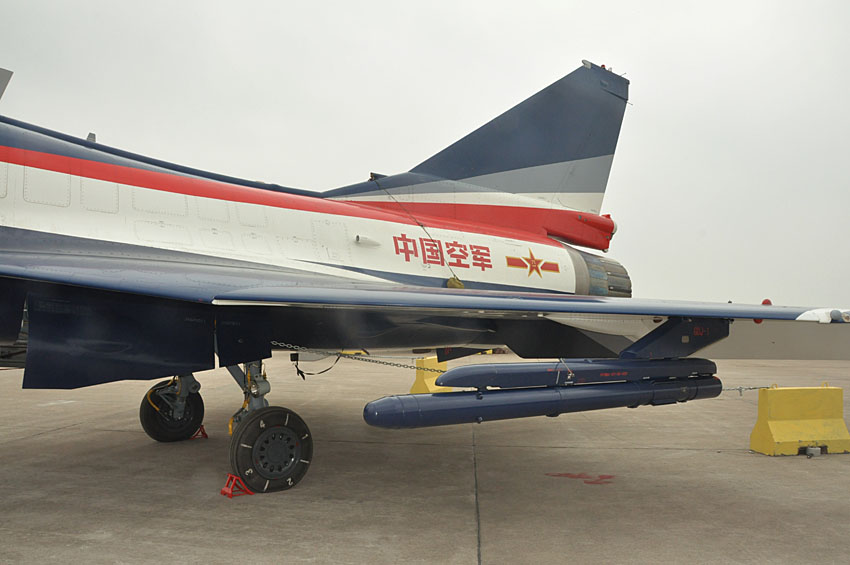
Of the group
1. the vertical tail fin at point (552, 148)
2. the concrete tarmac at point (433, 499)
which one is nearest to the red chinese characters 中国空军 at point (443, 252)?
the vertical tail fin at point (552, 148)

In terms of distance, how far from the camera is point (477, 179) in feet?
21.8

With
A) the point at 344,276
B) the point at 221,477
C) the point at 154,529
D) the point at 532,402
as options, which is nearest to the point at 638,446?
the point at 532,402

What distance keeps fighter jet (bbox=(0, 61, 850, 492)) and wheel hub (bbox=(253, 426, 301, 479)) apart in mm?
12

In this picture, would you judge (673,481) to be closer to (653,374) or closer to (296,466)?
(653,374)

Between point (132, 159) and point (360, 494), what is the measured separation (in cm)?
348

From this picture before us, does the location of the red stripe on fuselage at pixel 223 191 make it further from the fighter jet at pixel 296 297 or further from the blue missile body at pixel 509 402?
the blue missile body at pixel 509 402

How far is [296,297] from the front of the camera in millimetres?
3623

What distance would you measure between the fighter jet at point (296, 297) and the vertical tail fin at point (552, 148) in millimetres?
161

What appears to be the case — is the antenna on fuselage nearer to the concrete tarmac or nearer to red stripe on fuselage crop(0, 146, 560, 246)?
red stripe on fuselage crop(0, 146, 560, 246)

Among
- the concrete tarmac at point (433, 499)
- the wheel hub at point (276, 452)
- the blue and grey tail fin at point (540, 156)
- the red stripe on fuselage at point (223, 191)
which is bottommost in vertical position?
the concrete tarmac at point (433, 499)

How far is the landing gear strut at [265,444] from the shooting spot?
13.7 feet

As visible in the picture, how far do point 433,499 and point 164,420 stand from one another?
3464 mm

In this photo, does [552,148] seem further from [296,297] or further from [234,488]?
[234,488]

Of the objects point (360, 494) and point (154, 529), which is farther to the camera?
point (360, 494)
